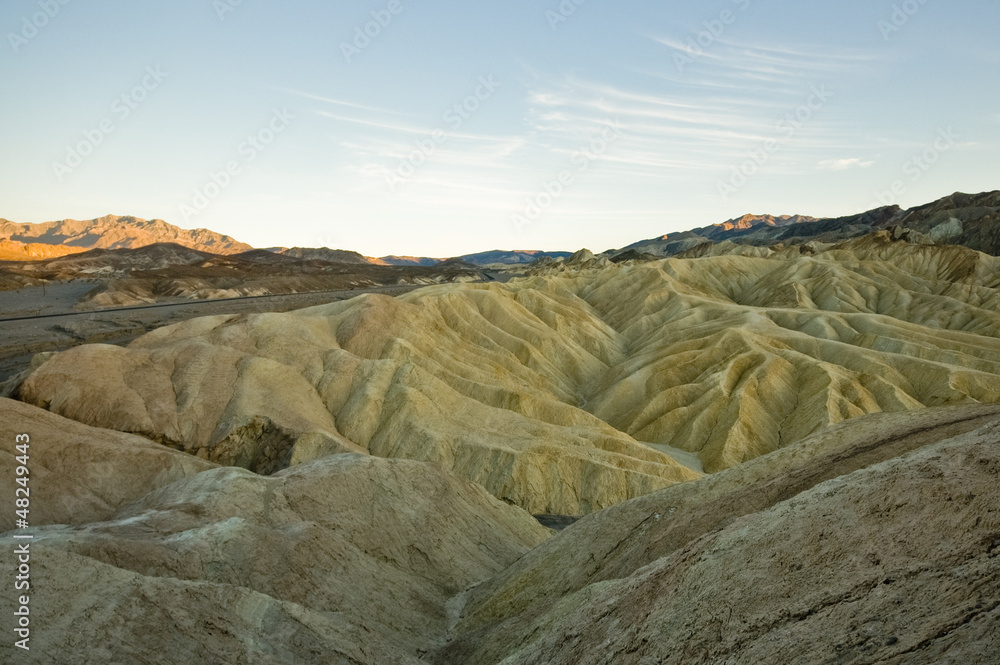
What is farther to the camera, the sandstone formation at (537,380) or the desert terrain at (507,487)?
the sandstone formation at (537,380)

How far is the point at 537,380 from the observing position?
50.1 meters

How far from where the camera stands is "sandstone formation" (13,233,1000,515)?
30891 millimetres

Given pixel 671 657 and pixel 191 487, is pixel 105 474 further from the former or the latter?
pixel 671 657

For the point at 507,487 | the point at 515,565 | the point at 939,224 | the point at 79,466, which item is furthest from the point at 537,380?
the point at 939,224

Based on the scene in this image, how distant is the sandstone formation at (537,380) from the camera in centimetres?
3089

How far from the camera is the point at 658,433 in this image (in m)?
45.3

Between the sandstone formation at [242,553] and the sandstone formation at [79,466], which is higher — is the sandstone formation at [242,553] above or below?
below

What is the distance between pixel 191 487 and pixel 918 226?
14361 centimetres

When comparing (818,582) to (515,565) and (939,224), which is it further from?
(939,224)

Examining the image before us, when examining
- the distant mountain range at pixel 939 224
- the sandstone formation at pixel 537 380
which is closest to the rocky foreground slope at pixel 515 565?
the sandstone formation at pixel 537 380

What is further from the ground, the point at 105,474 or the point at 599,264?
the point at 599,264

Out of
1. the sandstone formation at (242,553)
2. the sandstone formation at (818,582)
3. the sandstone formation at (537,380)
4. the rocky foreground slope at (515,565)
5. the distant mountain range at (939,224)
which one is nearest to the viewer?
the sandstone formation at (818,582)

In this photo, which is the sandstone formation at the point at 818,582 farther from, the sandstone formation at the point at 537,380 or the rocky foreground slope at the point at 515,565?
the sandstone formation at the point at 537,380

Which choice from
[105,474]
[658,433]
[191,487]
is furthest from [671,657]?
[658,433]
